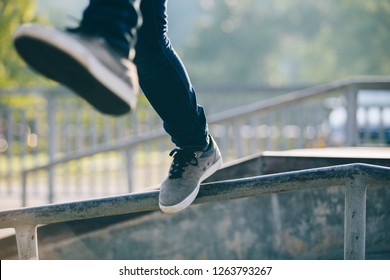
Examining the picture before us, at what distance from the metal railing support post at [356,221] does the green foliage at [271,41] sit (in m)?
31.6

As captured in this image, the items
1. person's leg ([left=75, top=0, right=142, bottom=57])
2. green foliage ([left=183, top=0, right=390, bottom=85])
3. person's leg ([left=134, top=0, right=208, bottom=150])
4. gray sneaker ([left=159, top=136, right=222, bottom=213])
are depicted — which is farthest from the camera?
green foliage ([left=183, top=0, right=390, bottom=85])

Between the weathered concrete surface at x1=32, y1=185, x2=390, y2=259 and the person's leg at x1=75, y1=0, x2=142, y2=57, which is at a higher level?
the person's leg at x1=75, y1=0, x2=142, y2=57

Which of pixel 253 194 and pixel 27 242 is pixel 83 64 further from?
pixel 27 242

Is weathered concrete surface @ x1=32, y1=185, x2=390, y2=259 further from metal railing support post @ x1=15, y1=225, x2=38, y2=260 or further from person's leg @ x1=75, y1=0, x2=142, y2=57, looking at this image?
person's leg @ x1=75, y1=0, x2=142, y2=57

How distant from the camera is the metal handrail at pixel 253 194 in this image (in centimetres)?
194

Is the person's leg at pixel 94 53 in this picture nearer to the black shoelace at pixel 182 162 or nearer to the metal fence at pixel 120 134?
the black shoelace at pixel 182 162

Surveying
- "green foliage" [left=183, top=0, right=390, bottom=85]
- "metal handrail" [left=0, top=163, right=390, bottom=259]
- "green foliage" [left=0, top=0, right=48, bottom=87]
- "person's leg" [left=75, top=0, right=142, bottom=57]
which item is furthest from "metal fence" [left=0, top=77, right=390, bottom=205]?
"green foliage" [left=183, top=0, right=390, bottom=85]

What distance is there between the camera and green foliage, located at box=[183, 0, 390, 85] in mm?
33844

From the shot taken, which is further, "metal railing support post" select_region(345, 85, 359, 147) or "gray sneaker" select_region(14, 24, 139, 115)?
"metal railing support post" select_region(345, 85, 359, 147)

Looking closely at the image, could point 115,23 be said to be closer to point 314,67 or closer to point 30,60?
point 30,60

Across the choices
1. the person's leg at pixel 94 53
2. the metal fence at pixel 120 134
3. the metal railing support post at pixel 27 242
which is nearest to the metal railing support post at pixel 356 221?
the person's leg at pixel 94 53

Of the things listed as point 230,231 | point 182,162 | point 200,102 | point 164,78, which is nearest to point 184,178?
point 182,162

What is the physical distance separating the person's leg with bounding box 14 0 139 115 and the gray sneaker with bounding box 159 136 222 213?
1.96ft

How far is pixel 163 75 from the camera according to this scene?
193 centimetres
